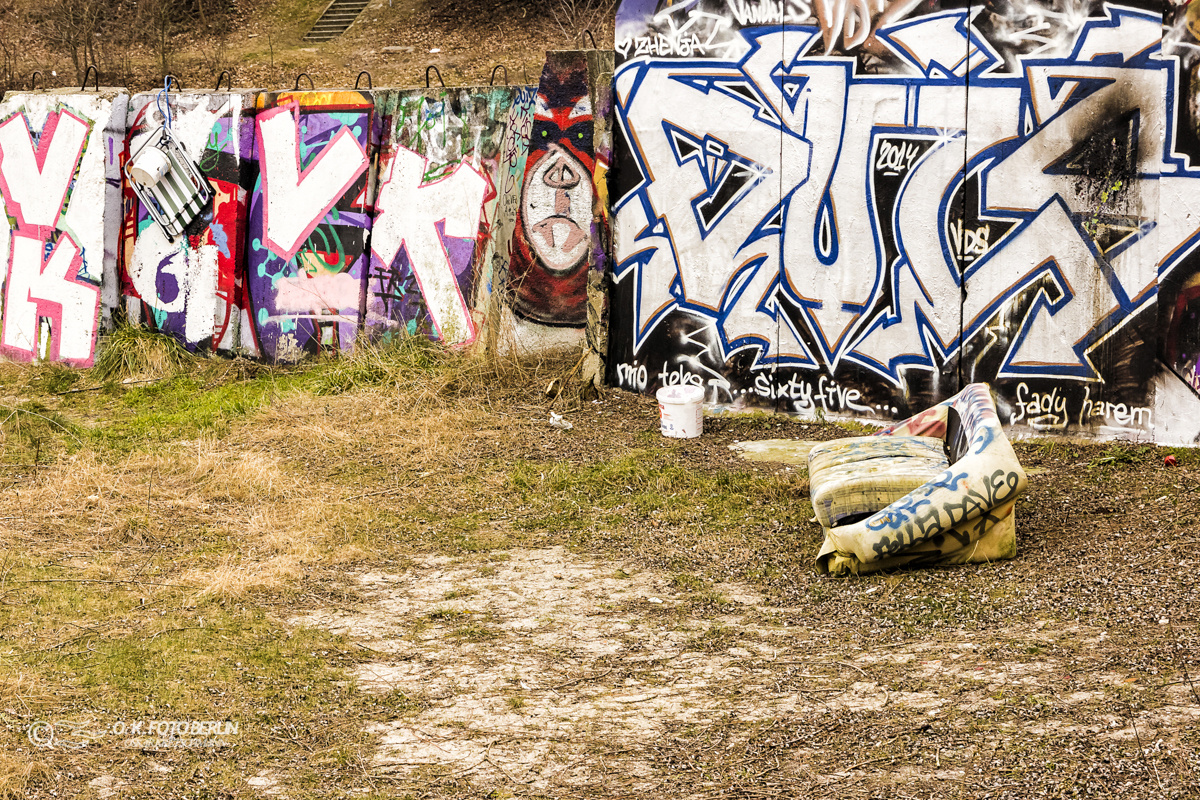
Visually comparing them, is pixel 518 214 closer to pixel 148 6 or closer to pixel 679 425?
pixel 679 425

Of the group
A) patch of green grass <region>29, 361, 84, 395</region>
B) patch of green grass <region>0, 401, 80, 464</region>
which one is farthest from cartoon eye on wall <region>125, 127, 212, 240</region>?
patch of green grass <region>0, 401, 80, 464</region>

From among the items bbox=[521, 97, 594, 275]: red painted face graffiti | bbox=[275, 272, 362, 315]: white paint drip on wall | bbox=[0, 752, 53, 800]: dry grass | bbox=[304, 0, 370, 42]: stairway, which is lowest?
bbox=[0, 752, 53, 800]: dry grass

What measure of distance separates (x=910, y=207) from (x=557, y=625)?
4.09 m

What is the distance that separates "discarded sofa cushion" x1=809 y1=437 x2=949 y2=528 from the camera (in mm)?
5355

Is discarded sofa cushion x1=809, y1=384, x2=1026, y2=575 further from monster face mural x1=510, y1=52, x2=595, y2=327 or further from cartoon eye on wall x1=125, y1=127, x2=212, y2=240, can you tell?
cartoon eye on wall x1=125, y1=127, x2=212, y2=240

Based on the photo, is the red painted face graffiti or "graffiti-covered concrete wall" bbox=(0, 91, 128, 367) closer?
the red painted face graffiti

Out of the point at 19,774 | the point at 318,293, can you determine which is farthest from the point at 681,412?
the point at 19,774

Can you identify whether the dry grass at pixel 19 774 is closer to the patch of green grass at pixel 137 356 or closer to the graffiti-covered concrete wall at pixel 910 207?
the graffiti-covered concrete wall at pixel 910 207

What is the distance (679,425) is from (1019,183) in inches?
105

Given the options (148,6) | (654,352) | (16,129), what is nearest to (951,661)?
(654,352)

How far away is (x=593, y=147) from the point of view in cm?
865
